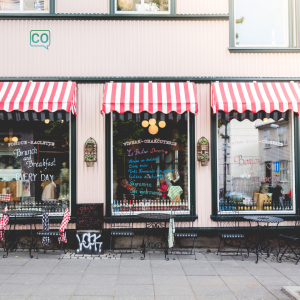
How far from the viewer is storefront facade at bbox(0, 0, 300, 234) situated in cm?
798

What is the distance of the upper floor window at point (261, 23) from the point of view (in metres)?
8.41

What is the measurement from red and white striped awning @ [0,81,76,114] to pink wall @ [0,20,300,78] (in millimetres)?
417

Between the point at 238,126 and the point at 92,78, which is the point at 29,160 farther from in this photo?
the point at 238,126

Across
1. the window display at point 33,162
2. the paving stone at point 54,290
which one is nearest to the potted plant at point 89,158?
the window display at point 33,162

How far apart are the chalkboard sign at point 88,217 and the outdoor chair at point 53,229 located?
10.7 inches

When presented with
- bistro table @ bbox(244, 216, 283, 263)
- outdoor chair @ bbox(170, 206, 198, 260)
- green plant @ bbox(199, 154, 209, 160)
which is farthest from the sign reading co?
bistro table @ bbox(244, 216, 283, 263)

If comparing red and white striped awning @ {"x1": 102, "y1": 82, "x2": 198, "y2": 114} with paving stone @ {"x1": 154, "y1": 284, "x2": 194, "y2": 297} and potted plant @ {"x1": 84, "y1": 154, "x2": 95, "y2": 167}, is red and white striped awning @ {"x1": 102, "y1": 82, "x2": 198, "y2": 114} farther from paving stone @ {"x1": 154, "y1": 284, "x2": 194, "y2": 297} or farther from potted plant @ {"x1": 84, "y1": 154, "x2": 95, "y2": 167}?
paving stone @ {"x1": 154, "y1": 284, "x2": 194, "y2": 297}

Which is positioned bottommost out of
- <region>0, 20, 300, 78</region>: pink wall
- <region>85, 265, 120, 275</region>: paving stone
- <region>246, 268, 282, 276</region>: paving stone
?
<region>246, 268, 282, 276</region>: paving stone

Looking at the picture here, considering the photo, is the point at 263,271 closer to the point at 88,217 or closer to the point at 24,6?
the point at 88,217

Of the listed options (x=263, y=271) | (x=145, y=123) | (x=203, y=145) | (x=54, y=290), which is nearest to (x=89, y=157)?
(x=145, y=123)

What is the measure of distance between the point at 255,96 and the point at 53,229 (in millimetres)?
5799

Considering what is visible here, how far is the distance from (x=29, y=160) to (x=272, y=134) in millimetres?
6283

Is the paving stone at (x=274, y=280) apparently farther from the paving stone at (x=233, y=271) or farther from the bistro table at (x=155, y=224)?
the bistro table at (x=155, y=224)

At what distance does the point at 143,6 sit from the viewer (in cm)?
832
